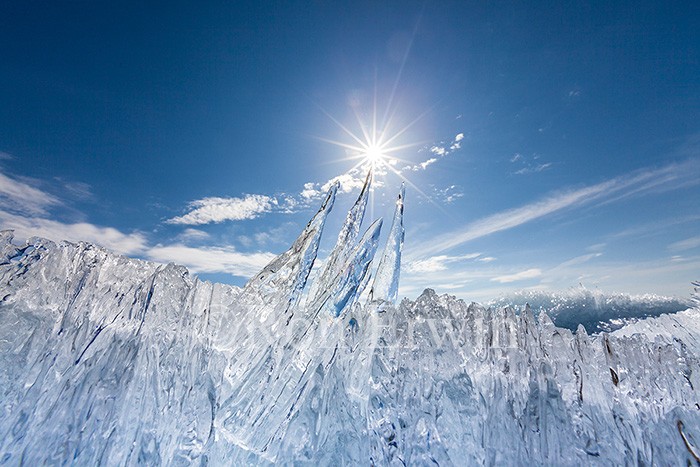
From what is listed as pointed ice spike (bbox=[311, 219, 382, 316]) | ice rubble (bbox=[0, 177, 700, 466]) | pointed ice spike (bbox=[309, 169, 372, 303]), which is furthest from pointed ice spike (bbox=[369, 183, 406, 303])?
ice rubble (bbox=[0, 177, 700, 466])

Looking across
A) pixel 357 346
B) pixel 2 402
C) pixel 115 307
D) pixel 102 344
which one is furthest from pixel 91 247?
pixel 357 346

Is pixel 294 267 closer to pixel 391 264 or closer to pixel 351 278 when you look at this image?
pixel 351 278

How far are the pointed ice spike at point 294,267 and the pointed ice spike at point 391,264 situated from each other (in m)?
1.45

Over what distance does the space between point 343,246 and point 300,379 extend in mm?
2725

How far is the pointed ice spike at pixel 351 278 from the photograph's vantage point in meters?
4.36

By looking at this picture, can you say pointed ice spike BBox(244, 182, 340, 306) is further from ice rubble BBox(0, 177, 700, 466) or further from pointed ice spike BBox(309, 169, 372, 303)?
pointed ice spike BBox(309, 169, 372, 303)

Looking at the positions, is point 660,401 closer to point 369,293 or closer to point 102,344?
point 369,293

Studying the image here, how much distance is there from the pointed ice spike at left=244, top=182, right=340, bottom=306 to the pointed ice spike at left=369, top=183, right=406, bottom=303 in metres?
1.45

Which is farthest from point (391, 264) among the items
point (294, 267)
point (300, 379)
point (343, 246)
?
point (300, 379)

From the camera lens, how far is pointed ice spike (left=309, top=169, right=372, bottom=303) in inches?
199

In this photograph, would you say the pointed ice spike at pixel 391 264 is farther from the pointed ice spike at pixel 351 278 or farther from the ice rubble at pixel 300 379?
the ice rubble at pixel 300 379

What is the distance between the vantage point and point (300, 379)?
3.52 metres

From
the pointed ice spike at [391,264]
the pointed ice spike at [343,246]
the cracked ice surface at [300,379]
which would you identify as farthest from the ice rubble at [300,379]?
the pointed ice spike at [391,264]

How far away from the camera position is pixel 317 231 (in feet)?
17.3
